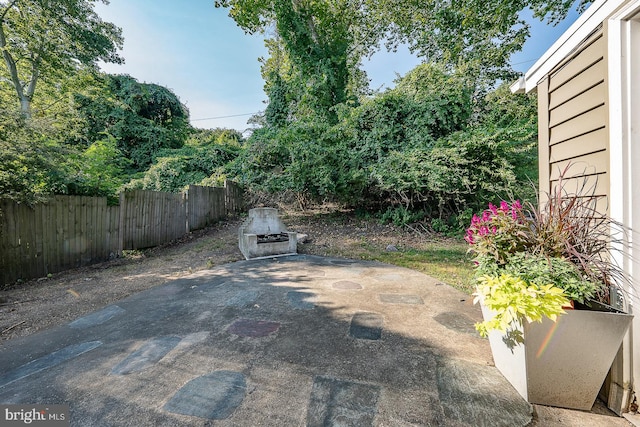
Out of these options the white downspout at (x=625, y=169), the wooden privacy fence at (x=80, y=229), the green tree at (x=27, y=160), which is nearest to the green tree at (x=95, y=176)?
the wooden privacy fence at (x=80, y=229)

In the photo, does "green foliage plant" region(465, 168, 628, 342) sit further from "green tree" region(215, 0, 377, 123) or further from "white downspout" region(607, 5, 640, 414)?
"green tree" region(215, 0, 377, 123)

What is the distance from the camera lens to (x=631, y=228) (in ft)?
4.63

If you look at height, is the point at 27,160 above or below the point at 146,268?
above

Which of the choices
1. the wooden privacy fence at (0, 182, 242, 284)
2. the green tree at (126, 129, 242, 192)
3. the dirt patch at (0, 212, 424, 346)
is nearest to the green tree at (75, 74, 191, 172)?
the green tree at (126, 129, 242, 192)

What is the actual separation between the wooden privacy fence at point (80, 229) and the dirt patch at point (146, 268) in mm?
210

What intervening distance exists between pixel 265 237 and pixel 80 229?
3150 millimetres

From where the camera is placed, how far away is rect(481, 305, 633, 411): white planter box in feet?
4.25

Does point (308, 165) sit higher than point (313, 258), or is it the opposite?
point (308, 165)

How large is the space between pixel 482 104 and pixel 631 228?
8.69 metres

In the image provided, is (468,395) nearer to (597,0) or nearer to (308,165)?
(597,0)

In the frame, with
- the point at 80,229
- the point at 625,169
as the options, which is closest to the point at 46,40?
the point at 80,229

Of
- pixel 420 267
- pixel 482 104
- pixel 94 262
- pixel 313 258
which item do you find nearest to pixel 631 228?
pixel 420 267

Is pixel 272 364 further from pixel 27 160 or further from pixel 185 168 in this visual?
pixel 185 168

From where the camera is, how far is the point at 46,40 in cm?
988
